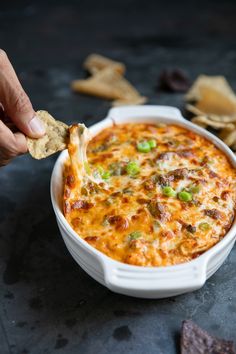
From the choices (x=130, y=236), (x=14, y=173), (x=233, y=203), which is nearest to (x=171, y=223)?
(x=130, y=236)

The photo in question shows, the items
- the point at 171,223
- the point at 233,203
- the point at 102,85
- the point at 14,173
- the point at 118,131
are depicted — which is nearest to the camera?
the point at 171,223

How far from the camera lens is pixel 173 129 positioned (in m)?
3.74

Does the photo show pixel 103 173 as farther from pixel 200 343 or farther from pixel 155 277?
pixel 200 343

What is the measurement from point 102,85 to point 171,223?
237 centimetres

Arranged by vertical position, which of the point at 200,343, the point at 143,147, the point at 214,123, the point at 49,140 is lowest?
the point at 200,343

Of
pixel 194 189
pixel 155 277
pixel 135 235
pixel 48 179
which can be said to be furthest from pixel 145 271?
pixel 48 179

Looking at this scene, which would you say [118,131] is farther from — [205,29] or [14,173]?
[205,29]

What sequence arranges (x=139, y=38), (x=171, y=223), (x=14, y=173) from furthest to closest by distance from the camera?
(x=139, y=38) → (x=14, y=173) → (x=171, y=223)

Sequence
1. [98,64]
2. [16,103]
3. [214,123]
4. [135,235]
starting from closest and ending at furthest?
[135,235] < [16,103] < [214,123] < [98,64]

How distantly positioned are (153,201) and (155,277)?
20.7 inches

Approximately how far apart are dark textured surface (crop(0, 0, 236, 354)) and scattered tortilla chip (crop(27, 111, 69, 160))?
74cm

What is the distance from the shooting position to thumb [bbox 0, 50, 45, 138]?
2.97m

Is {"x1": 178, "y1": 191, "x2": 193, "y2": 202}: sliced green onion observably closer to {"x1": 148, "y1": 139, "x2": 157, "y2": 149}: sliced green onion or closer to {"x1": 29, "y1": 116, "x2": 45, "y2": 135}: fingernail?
{"x1": 148, "y1": 139, "x2": 157, "y2": 149}: sliced green onion

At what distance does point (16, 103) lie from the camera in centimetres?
297
